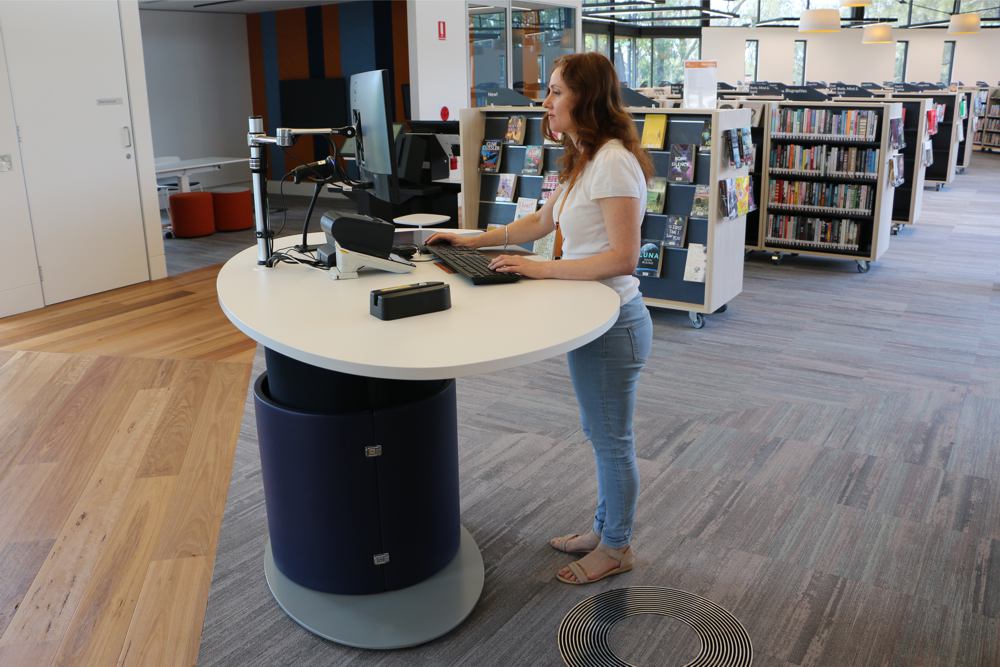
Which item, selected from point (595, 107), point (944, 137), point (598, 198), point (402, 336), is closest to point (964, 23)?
point (944, 137)

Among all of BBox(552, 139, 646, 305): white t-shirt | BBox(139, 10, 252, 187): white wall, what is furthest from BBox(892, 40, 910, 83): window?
BBox(552, 139, 646, 305): white t-shirt

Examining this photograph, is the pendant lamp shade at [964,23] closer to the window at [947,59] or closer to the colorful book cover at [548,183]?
the window at [947,59]

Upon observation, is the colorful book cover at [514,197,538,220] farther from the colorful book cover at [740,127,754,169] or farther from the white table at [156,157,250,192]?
the white table at [156,157,250,192]

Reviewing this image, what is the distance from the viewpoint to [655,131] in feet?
16.7

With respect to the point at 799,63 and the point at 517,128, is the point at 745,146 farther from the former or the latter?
the point at 799,63

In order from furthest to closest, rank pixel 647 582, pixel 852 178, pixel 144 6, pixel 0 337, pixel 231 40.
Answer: pixel 231 40
pixel 144 6
pixel 852 178
pixel 0 337
pixel 647 582

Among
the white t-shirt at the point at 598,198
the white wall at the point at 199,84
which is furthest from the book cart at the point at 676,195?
the white wall at the point at 199,84

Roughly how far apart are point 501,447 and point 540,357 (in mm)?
1926

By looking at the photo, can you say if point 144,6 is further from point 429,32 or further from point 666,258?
point 666,258

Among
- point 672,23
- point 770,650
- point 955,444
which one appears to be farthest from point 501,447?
point 672,23

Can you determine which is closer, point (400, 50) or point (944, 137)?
point (400, 50)

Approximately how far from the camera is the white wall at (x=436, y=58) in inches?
368

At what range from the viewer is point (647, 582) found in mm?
2600

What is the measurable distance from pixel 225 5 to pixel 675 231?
8112 millimetres
